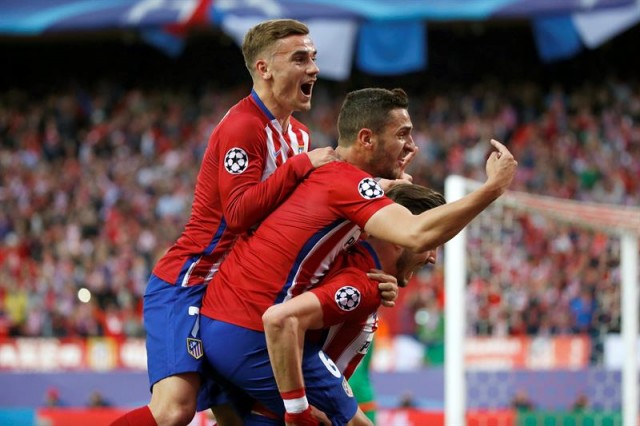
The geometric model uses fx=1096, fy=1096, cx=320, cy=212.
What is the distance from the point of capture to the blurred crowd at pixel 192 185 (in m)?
14.4

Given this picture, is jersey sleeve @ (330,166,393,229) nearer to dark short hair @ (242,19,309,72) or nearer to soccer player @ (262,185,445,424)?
soccer player @ (262,185,445,424)

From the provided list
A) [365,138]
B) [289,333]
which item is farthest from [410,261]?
[289,333]

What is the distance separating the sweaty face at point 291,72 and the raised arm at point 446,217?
40.3 inches

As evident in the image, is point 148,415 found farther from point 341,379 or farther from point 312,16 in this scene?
point 312,16

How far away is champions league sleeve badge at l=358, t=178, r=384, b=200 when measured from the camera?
13.5ft

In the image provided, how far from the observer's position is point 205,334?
452 centimetres

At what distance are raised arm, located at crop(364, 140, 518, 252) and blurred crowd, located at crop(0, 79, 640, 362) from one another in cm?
837

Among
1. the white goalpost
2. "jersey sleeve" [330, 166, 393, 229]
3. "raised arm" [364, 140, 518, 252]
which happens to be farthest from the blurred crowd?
"raised arm" [364, 140, 518, 252]

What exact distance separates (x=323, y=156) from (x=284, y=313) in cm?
66

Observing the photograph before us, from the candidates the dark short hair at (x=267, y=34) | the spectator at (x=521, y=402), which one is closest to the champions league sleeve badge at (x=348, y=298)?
the dark short hair at (x=267, y=34)

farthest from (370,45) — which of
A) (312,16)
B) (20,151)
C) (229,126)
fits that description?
(229,126)

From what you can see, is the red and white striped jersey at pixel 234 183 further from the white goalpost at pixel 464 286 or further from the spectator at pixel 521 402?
the spectator at pixel 521 402

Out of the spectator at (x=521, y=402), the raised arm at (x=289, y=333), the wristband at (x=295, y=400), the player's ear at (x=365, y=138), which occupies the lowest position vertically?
the spectator at (x=521, y=402)

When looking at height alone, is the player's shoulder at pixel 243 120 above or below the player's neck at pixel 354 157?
above
